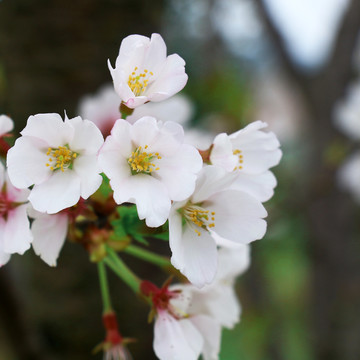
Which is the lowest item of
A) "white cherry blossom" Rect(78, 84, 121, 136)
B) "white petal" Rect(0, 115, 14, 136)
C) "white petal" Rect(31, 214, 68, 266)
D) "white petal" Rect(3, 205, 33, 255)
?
"white cherry blossom" Rect(78, 84, 121, 136)

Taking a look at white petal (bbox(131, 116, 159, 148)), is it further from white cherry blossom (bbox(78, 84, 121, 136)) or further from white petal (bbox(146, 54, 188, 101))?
white cherry blossom (bbox(78, 84, 121, 136))

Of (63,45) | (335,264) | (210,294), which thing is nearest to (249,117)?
(335,264)

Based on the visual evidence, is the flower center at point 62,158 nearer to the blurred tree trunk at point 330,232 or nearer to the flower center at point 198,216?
the flower center at point 198,216

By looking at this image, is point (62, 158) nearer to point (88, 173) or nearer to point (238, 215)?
point (88, 173)

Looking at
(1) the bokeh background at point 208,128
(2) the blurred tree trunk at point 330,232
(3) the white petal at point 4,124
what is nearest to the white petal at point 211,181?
(3) the white petal at point 4,124

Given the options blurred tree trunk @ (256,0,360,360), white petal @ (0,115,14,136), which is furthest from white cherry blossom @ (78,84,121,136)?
blurred tree trunk @ (256,0,360,360)

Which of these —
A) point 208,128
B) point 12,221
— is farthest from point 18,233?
point 208,128

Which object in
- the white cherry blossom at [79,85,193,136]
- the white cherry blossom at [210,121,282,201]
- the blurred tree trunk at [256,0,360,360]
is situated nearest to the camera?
the white cherry blossom at [210,121,282,201]

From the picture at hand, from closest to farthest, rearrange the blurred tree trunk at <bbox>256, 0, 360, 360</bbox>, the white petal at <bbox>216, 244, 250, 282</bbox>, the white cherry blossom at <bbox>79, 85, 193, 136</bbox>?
the white petal at <bbox>216, 244, 250, 282</bbox>, the white cherry blossom at <bbox>79, 85, 193, 136</bbox>, the blurred tree trunk at <bbox>256, 0, 360, 360</bbox>
